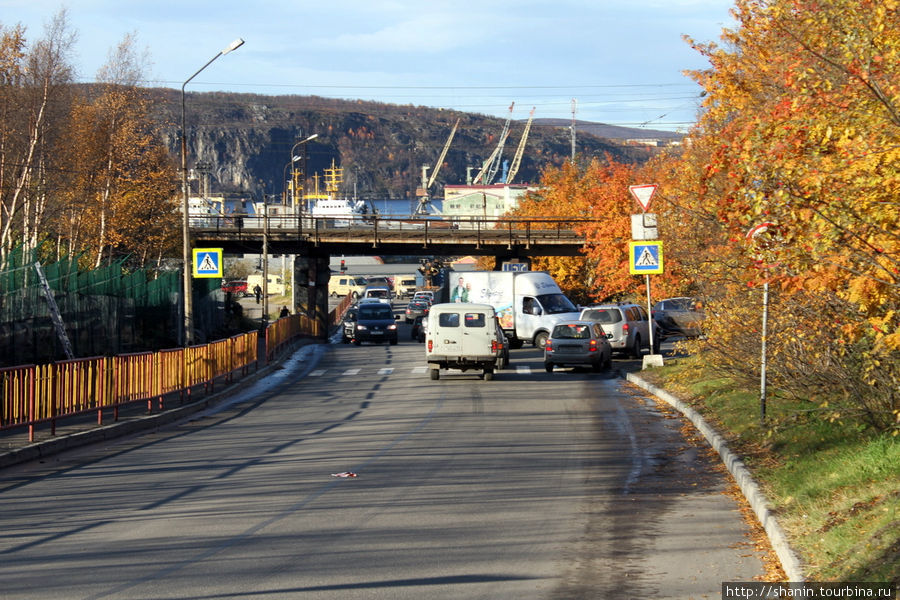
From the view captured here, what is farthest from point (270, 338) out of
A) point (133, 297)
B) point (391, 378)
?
point (391, 378)

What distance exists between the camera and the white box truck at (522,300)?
4097cm

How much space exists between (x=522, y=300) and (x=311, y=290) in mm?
19893

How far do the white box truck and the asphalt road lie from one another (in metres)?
21.2

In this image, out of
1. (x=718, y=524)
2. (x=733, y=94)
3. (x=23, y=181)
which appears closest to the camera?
(x=718, y=524)

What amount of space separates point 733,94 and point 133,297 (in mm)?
20350

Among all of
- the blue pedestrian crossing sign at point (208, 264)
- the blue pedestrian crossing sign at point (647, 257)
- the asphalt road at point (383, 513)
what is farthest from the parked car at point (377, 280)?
the asphalt road at point (383, 513)

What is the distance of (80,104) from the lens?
44.5m

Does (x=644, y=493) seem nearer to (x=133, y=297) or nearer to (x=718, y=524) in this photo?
(x=718, y=524)

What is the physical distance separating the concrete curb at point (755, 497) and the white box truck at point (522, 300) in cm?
2156

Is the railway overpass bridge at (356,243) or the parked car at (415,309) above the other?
the railway overpass bridge at (356,243)

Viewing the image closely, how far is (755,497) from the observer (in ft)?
33.4

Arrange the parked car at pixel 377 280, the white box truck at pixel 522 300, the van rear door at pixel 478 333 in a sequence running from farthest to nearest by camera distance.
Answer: the parked car at pixel 377 280
the white box truck at pixel 522 300
the van rear door at pixel 478 333

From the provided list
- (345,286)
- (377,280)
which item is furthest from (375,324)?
(377,280)

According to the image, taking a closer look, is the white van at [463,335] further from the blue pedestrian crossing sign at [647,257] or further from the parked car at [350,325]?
the parked car at [350,325]
